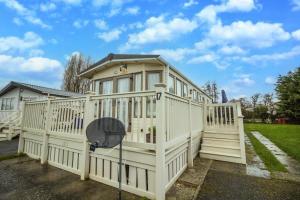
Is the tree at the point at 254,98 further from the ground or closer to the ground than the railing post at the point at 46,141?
further from the ground

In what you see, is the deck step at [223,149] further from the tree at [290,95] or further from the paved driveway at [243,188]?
the tree at [290,95]

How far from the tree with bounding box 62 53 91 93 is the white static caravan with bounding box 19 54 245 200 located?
60.4ft

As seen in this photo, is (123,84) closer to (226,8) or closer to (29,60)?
Answer: (226,8)

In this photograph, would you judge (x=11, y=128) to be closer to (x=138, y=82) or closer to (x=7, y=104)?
(x=7, y=104)

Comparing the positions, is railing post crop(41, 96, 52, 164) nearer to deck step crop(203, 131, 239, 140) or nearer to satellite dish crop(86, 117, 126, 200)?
satellite dish crop(86, 117, 126, 200)

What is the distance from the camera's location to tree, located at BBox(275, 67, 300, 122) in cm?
2136

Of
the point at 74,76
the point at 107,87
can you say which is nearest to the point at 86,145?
the point at 107,87

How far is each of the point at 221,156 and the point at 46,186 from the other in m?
4.64

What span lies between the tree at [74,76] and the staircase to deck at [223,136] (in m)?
20.5

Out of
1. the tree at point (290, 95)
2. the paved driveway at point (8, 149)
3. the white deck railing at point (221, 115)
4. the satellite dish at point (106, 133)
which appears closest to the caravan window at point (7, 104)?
the paved driveway at point (8, 149)

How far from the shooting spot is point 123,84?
323 inches

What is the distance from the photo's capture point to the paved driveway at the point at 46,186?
286cm

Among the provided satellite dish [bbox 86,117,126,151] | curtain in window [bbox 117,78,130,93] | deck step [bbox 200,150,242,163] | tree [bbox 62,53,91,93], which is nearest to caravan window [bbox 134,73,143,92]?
curtain in window [bbox 117,78,130,93]

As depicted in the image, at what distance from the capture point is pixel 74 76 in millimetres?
23500
